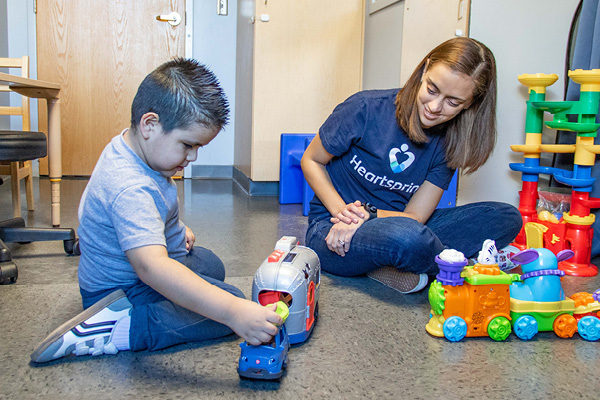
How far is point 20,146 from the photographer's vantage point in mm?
1602

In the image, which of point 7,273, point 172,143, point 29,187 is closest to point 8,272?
point 7,273

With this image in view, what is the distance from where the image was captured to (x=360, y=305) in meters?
1.26

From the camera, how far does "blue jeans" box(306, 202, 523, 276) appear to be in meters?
1.27

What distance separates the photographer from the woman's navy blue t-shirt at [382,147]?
140 centimetres

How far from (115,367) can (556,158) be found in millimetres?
1642

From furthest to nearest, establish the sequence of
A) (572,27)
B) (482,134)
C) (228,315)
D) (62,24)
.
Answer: (62,24), (572,27), (482,134), (228,315)

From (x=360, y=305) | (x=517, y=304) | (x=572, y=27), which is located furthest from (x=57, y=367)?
(x=572, y=27)

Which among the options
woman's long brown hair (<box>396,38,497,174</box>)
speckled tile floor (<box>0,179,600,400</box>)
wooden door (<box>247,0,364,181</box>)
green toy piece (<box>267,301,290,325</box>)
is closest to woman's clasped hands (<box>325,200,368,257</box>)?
speckled tile floor (<box>0,179,600,400</box>)

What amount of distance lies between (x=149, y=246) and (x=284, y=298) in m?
0.29

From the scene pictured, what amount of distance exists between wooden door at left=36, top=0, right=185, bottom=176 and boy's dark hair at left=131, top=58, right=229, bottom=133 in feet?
8.42

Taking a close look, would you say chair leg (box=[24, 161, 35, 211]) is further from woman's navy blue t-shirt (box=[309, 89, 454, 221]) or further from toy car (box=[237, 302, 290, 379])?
toy car (box=[237, 302, 290, 379])

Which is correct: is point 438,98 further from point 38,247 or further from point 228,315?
point 38,247

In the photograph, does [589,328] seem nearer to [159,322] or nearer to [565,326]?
[565,326]

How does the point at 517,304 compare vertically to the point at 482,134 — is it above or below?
below
